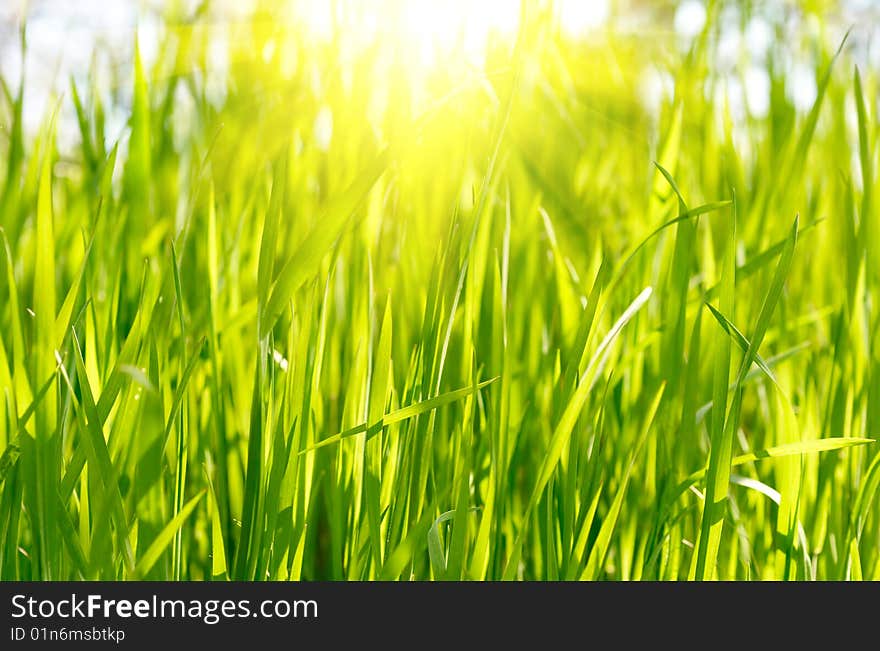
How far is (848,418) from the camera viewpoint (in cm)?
44

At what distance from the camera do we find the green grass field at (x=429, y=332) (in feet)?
1.06

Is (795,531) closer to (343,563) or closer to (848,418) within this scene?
(848,418)

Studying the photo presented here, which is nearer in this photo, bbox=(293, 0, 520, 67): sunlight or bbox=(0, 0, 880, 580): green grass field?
bbox=(0, 0, 880, 580): green grass field

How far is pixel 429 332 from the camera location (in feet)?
1.09

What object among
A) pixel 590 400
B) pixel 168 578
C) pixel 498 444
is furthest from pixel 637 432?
pixel 168 578

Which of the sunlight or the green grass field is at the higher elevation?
the sunlight

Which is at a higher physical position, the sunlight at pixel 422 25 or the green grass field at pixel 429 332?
the sunlight at pixel 422 25

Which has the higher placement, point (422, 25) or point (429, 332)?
point (422, 25)

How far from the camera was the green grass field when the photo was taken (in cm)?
32

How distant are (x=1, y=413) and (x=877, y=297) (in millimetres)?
553

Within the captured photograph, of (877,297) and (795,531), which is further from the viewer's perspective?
(877,297)

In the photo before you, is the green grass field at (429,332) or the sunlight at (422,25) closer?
the green grass field at (429,332)

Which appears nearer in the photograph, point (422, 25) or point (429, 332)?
point (429, 332)
